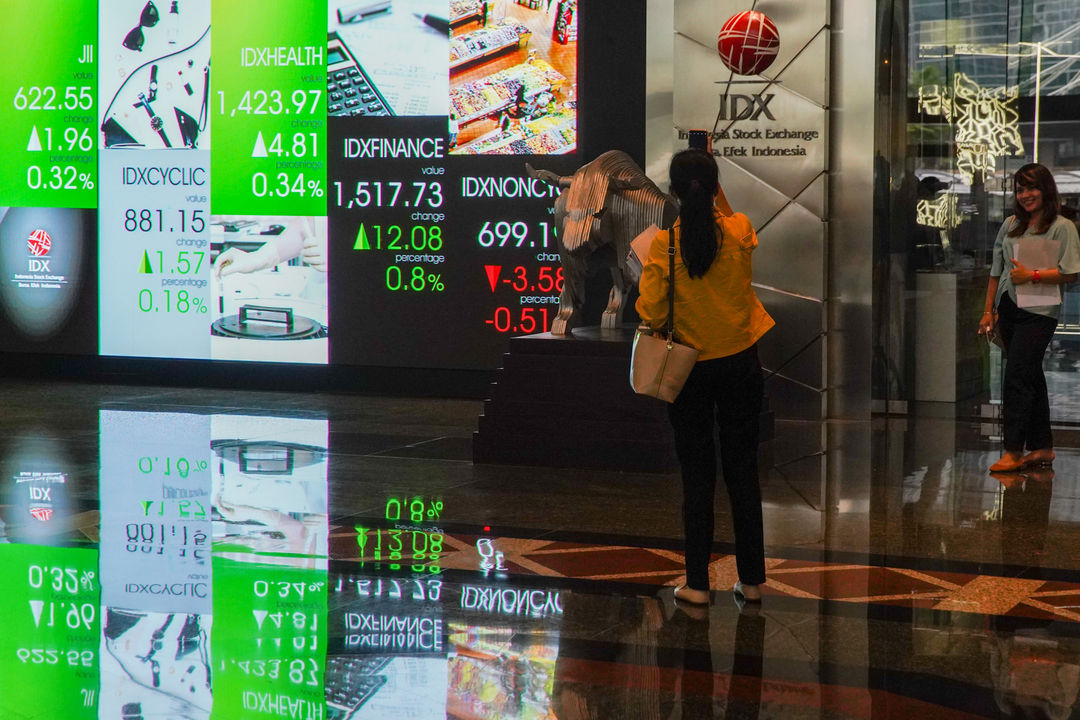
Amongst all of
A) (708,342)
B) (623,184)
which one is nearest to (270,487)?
(623,184)

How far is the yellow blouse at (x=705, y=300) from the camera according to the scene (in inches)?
186

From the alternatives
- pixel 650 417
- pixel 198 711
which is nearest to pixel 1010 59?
pixel 650 417

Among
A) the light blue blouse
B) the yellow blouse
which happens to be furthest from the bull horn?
the yellow blouse

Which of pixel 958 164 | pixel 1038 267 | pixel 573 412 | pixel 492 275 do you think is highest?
pixel 958 164

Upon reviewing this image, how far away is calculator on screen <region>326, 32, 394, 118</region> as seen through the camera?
1141 centimetres

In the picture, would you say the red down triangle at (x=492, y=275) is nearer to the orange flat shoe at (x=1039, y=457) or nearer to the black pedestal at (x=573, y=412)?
the black pedestal at (x=573, y=412)

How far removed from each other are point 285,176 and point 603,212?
4.39 meters

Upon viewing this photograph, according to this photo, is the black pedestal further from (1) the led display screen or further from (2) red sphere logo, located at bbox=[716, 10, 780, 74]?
(1) the led display screen

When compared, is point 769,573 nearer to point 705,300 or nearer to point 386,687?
point 705,300

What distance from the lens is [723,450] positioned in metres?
4.85

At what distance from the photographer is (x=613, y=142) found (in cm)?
1081

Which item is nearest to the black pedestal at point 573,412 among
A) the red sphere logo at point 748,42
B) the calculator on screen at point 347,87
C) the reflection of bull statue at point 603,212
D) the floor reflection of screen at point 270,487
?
the reflection of bull statue at point 603,212

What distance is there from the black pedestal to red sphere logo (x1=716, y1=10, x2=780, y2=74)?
8.93 ft

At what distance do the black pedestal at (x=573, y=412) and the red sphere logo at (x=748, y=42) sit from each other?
2.72 metres
